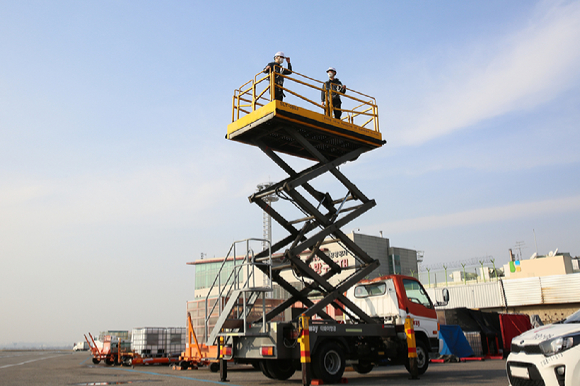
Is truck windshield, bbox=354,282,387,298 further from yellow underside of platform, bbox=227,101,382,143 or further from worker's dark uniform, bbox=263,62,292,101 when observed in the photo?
worker's dark uniform, bbox=263,62,292,101

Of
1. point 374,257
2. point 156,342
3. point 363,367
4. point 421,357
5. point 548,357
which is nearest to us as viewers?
point 548,357

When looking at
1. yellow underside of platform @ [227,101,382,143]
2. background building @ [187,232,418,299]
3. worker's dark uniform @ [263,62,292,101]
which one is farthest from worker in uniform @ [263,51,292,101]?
background building @ [187,232,418,299]

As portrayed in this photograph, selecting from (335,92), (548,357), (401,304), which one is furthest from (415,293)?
(548,357)

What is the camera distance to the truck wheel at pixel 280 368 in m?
11.7

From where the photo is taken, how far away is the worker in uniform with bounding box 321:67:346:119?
12453 millimetres

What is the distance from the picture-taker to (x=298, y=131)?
11883 millimetres

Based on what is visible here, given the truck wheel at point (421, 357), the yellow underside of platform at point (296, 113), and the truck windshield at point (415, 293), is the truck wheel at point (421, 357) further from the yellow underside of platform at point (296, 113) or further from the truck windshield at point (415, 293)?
the yellow underside of platform at point (296, 113)

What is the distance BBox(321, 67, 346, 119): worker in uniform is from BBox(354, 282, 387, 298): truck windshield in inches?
191

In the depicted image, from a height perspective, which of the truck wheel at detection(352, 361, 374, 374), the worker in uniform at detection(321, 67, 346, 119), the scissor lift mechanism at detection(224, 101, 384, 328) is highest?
the worker in uniform at detection(321, 67, 346, 119)

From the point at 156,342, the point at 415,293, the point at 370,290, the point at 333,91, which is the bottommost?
the point at 156,342

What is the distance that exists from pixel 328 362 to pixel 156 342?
13.5 meters

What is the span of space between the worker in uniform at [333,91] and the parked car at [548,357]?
297 inches

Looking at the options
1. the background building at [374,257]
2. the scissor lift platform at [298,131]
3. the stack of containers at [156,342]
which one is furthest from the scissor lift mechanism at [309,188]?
the background building at [374,257]

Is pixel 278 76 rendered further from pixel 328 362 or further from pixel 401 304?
pixel 328 362
